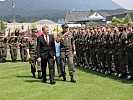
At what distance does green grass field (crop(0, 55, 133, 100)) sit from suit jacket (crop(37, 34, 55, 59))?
997 millimetres

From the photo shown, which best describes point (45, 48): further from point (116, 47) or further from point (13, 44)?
point (13, 44)

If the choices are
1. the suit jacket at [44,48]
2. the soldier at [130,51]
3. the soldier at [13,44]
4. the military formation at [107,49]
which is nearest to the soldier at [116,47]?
the military formation at [107,49]

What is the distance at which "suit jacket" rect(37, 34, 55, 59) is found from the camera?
16.2 m

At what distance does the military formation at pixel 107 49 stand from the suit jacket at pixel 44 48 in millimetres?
2704

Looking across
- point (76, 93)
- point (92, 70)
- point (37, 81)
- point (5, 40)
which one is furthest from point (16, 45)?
point (76, 93)

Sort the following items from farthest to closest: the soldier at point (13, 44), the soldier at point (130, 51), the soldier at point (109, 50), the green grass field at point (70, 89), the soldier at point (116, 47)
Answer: the soldier at point (13, 44) → the soldier at point (109, 50) → the soldier at point (116, 47) → the soldier at point (130, 51) → the green grass field at point (70, 89)

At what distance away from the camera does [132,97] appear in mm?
13086

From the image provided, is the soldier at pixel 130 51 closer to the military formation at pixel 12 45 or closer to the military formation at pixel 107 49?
the military formation at pixel 107 49

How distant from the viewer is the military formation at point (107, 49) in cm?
1705

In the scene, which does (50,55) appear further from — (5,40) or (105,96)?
(5,40)

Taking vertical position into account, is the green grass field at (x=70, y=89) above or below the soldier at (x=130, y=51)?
below

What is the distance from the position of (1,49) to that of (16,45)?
980 millimetres

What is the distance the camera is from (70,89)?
1480 centimetres

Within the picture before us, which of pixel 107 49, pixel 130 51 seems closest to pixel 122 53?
pixel 130 51
